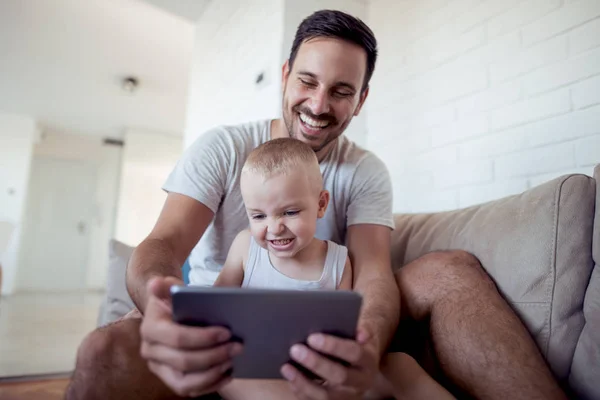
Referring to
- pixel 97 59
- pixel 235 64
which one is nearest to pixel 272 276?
Answer: pixel 235 64

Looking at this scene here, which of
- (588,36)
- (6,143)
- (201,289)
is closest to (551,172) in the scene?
(588,36)

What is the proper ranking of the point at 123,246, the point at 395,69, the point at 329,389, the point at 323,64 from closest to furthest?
the point at 329,389, the point at 323,64, the point at 123,246, the point at 395,69

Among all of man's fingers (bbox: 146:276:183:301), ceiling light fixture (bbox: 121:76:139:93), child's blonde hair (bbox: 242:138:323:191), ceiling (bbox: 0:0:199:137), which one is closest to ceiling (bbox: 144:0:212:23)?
ceiling (bbox: 0:0:199:137)

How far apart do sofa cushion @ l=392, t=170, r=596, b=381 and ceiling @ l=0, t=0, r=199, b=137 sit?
2.83 meters

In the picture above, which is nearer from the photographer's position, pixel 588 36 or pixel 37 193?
pixel 588 36

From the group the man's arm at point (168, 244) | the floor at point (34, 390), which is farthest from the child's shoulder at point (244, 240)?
the floor at point (34, 390)

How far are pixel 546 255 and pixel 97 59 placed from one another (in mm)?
4436

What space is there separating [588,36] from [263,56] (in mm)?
1501

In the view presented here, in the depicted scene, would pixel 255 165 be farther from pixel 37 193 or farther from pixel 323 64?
pixel 37 193

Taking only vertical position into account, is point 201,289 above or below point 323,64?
below

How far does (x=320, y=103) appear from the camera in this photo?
1.29 m

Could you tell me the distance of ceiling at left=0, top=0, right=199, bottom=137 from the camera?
3.37 metres

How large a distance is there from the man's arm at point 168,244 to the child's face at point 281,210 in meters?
0.23

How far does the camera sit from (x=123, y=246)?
6.50 ft
